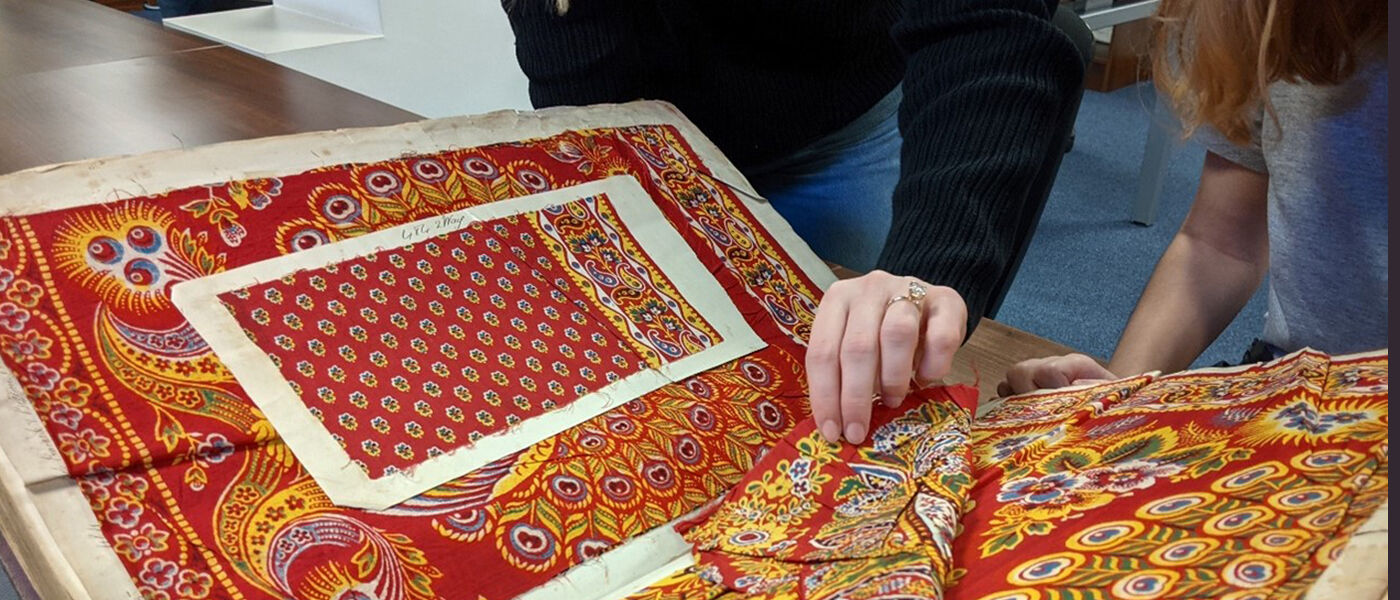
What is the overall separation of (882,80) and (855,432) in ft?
1.85

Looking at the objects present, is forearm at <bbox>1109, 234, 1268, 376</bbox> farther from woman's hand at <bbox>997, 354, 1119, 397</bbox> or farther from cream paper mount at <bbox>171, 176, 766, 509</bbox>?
cream paper mount at <bbox>171, 176, 766, 509</bbox>

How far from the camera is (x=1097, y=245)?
228 cm

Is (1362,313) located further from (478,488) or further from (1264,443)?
(478,488)

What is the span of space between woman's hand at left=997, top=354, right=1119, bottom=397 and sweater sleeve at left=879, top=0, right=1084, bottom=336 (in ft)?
0.20

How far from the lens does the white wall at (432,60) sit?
1.29 meters

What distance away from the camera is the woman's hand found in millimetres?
589

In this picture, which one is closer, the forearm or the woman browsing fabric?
the woman browsing fabric

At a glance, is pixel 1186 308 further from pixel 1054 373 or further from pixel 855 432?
pixel 855 432

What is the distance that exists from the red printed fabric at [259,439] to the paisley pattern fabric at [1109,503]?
0.20 ft

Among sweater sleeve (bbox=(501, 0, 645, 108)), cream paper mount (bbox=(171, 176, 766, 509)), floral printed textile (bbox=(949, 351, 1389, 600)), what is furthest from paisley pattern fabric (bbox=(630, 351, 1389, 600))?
sweater sleeve (bbox=(501, 0, 645, 108))

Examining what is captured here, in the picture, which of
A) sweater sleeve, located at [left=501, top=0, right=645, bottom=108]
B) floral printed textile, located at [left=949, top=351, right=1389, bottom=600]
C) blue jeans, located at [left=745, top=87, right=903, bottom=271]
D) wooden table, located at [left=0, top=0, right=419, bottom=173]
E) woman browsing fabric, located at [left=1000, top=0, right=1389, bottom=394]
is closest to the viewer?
floral printed textile, located at [left=949, top=351, right=1389, bottom=600]

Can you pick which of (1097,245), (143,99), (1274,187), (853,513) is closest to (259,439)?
(853,513)

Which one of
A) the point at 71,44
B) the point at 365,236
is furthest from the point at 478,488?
the point at 71,44

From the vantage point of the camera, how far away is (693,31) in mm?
950
